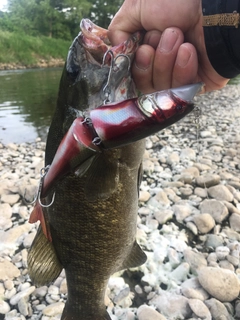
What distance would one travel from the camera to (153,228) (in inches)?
140

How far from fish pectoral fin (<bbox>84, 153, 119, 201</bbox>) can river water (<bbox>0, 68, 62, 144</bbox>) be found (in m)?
6.20

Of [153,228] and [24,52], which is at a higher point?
[153,228]

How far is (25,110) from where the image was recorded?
34.2 ft

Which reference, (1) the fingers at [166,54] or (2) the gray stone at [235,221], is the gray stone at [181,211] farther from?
(1) the fingers at [166,54]

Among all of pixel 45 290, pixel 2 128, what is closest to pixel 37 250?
pixel 45 290

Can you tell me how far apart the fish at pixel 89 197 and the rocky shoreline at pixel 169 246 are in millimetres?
507

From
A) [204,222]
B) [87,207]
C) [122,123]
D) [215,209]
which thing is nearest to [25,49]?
[215,209]

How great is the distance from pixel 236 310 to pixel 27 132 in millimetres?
6649

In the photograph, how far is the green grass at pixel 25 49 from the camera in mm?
24927

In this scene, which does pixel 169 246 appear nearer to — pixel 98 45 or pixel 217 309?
pixel 217 309

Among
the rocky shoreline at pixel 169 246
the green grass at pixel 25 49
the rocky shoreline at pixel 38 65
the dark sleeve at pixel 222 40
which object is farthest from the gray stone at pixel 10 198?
the green grass at pixel 25 49

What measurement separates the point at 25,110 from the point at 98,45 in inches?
364

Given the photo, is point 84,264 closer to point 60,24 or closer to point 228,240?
point 228,240

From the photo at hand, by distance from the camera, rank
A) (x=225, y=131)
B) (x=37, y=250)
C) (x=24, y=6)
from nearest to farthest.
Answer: (x=37, y=250), (x=225, y=131), (x=24, y=6)
